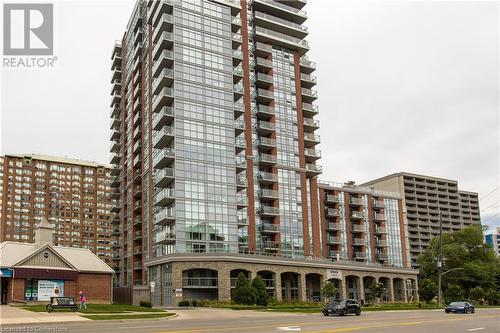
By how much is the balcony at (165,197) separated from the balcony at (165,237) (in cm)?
408

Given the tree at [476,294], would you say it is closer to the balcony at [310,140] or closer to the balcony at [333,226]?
the balcony at [333,226]

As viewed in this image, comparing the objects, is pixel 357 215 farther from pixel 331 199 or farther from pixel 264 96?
pixel 264 96

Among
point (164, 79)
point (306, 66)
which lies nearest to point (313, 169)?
point (306, 66)

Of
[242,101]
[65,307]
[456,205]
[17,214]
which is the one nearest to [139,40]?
[242,101]

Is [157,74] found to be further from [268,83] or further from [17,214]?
[17,214]

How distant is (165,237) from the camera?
234 ft

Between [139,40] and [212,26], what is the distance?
58.4 ft

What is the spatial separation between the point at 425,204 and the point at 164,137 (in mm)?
123112

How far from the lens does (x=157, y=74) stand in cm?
7962

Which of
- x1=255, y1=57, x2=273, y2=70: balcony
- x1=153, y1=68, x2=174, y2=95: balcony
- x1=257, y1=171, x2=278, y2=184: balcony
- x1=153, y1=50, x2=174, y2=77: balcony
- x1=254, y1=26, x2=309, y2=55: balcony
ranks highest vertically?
x1=254, y1=26, x2=309, y2=55: balcony

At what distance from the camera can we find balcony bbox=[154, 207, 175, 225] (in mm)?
69812

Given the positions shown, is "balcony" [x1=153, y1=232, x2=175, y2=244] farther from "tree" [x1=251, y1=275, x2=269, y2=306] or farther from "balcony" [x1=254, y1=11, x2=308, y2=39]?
"balcony" [x1=254, y1=11, x2=308, y2=39]

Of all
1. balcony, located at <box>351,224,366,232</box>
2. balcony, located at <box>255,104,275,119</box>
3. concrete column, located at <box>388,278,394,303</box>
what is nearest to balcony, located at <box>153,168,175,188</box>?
balcony, located at <box>255,104,275,119</box>

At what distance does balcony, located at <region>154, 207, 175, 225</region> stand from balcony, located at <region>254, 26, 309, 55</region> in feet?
112
